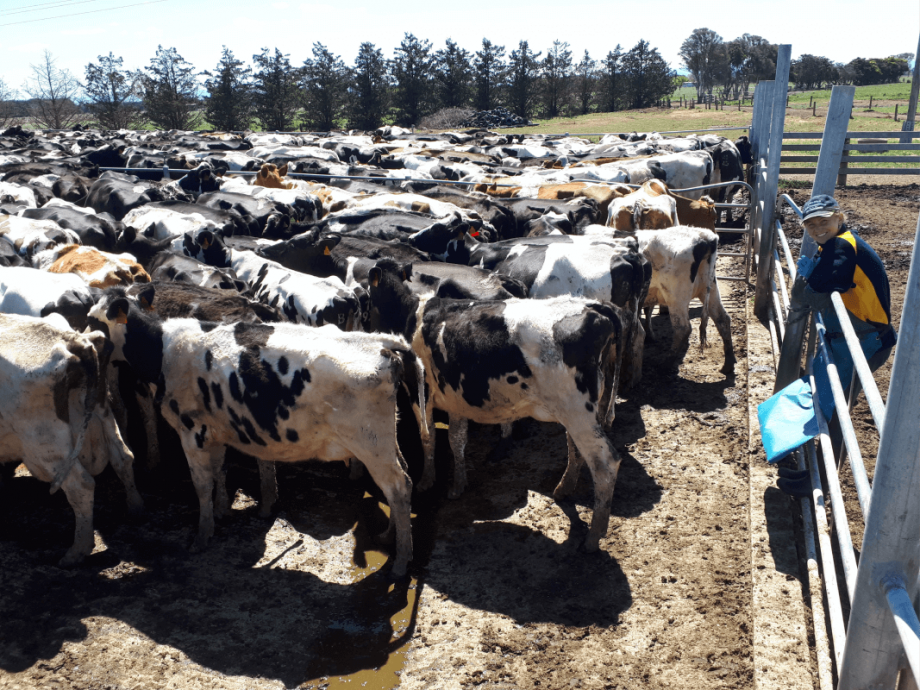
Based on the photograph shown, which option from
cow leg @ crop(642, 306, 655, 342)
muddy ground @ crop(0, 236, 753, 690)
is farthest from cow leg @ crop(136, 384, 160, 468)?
cow leg @ crop(642, 306, 655, 342)

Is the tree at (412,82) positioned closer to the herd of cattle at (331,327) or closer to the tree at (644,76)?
the tree at (644,76)

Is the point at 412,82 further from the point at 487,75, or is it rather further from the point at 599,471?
the point at 599,471

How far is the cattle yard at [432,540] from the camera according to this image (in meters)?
4.06

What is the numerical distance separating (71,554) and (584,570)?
3586mm

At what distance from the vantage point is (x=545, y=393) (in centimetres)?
519

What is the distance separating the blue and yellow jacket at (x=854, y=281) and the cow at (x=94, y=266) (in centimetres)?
650

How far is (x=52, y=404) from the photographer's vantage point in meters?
4.91

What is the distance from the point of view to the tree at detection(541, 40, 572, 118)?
5744cm

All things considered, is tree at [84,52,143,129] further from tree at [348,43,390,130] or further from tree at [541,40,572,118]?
tree at [541,40,572,118]

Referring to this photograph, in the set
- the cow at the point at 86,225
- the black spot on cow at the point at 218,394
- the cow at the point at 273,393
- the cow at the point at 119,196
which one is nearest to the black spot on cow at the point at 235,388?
the cow at the point at 273,393

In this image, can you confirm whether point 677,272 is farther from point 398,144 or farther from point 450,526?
point 398,144

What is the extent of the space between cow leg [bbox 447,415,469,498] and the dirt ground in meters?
2.93

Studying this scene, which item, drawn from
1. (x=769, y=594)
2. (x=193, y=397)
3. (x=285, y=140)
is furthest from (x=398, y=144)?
(x=769, y=594)

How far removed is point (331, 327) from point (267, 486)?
146 centimetres
